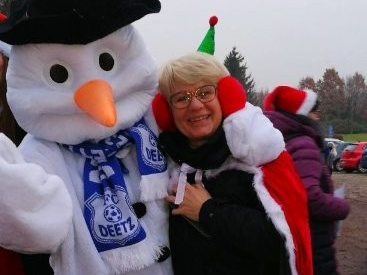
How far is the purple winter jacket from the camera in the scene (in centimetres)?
269

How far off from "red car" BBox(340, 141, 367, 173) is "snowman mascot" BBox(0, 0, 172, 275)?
15299 millimetres

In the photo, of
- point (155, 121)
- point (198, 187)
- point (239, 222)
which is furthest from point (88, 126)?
point (239, 222)

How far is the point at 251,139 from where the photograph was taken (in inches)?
77.6

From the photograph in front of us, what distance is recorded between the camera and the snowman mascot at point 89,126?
5.92 ft

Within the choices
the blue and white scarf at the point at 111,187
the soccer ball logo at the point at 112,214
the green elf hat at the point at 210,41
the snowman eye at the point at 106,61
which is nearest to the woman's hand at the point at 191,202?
the blue and white scarf at the point at 111,187

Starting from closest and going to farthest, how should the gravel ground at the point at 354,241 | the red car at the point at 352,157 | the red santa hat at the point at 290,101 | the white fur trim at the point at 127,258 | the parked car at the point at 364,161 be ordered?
the white fur trim at the point at 127,258 < the red santa hat at the point at 290,101 < the gravel ground at the point at 354,241 < the parked car at the point at 364,161 < the red car at the point at 352,157

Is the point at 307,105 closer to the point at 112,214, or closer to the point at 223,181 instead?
the point at 223,181

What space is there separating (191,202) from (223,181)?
170 mm

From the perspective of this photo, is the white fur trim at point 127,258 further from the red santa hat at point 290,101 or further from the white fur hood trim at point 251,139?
the red santa hat at point 290,101

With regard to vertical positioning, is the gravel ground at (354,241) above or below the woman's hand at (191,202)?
below

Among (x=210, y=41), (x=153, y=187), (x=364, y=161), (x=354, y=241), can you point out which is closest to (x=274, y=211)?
(x=153, y=187)

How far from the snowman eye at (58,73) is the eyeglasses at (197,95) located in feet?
1.62

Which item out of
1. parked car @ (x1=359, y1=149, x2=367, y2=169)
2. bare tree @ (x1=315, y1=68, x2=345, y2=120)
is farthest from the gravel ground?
bare tree @ (x1=315, y1=68, x2=345, y2=120)

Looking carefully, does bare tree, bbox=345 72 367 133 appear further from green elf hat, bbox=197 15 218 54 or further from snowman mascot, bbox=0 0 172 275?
snowman mascot, bbox=0 0 172 275
